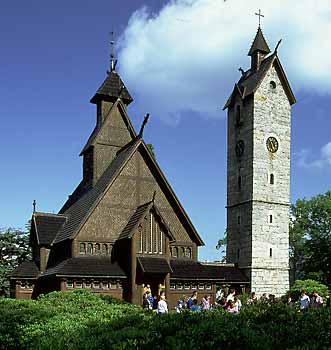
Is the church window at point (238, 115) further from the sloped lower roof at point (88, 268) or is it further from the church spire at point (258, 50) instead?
the sloped lower roof at point (88, 268)

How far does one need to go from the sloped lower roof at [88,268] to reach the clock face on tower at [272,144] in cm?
2020

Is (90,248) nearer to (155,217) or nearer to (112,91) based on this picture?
(155,217)

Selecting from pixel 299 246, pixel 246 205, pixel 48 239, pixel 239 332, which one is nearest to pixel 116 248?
pixel 48 239

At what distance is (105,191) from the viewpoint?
35781 millimetres

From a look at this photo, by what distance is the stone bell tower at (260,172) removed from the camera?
47.7 metres

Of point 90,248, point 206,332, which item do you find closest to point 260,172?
point 90,248

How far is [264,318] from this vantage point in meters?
11.2

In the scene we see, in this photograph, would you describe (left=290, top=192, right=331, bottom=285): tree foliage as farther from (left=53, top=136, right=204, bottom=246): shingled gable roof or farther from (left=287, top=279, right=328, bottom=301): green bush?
(left=53, top=136, right=204, bottom=246): shingled gable roof

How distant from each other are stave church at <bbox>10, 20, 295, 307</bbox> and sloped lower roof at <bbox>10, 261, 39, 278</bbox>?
6 centimetres

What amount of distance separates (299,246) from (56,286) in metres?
45.3

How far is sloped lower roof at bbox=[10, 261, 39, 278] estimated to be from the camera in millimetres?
36647

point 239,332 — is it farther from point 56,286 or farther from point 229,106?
point 229,106

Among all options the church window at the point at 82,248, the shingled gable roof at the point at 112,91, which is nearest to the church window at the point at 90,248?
the church window at the point at 82,248

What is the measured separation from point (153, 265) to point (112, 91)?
53.1ft
